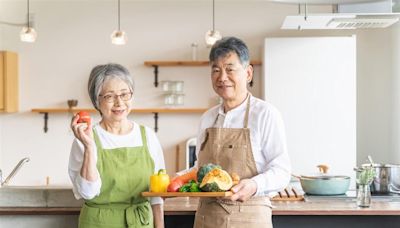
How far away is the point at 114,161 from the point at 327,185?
1.47 meters

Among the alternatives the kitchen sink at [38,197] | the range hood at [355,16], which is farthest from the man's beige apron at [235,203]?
the range hood at [355,16]

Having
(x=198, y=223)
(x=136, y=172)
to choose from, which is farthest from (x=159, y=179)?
(x=198, y=223)

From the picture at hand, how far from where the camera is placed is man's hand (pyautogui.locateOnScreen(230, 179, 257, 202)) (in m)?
2.07

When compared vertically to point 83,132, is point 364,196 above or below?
below

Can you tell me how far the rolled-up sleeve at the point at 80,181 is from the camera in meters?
2.10

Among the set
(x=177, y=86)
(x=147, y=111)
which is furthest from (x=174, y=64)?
(x=147, y=111)

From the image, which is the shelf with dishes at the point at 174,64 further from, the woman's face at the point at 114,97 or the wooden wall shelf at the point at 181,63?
the woman's face at the point at 114,97

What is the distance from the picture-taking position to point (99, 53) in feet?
19.2

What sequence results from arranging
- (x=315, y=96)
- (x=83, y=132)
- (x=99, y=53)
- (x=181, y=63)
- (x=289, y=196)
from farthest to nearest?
(x=99, y=53), (x=181, y=63), (x=315, y=96), (x=289, y=196), (x=83, y=132)

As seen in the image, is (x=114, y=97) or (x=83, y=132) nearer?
(x=83, y=132)

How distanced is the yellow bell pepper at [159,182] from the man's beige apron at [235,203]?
0.25m

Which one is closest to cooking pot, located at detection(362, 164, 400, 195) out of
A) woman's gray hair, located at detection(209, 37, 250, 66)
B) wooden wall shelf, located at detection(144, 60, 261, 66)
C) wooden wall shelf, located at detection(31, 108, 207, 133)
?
woman's gray hair, located at detection(209, 37, 250, 66)

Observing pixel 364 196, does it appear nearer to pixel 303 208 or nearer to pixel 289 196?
pixel 303 208

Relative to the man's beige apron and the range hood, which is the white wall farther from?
the man's beige apron
